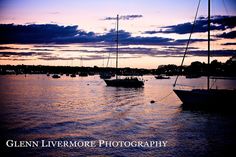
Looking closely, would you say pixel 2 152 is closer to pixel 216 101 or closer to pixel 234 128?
pixel 234 128

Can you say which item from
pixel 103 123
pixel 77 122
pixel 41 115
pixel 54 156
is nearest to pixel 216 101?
pixel 103 123

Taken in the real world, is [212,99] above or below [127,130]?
above

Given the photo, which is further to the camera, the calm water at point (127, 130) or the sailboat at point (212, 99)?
the sailboat at point (212, 99)

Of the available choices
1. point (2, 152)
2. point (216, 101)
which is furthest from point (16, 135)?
point (216, 101)

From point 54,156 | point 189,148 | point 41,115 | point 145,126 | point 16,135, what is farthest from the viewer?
point 41,115

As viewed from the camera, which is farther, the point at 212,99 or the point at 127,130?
the point at 212,99

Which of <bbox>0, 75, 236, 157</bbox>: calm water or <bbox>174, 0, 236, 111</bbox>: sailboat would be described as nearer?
<bbox>0, 75, 236, 157</bbox>: calm water

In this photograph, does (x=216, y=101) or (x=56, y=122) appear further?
(x=216, y=101)

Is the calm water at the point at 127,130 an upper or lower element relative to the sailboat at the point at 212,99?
lower

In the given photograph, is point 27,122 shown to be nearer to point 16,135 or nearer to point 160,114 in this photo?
point 16,135

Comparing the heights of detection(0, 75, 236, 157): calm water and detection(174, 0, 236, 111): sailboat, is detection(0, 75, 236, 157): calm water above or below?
below

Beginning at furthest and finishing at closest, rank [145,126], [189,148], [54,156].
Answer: [145,126]
[189,148]
[54,156]

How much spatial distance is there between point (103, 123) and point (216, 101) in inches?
603

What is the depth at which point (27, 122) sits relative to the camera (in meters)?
23.9
